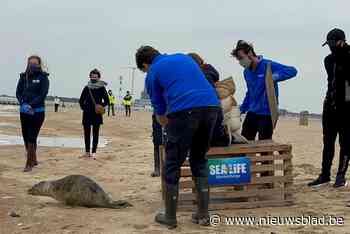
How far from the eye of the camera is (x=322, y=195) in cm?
679

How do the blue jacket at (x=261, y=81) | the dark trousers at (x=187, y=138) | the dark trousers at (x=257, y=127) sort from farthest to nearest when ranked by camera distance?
1. the dark trousers at (x=257, y=127)
2. the blue jacket at (x=261, y=81)
3. the dark trousers at (x=187, y=138)

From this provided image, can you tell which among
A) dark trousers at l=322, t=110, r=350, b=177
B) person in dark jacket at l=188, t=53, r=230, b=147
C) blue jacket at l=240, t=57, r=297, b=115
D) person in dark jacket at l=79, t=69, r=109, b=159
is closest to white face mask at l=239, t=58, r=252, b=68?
blue jacket at l=240, t=57, r=297, b=115

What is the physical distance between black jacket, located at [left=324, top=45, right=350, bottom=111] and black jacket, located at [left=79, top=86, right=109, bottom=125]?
4990 millimetres

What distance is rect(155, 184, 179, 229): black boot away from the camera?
5.22 meters

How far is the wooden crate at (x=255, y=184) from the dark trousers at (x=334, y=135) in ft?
4.46

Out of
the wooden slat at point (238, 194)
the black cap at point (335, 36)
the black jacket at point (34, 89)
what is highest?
the black cap at point (335, 36)

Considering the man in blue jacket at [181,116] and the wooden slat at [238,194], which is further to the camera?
the wooden slat at [238,194]

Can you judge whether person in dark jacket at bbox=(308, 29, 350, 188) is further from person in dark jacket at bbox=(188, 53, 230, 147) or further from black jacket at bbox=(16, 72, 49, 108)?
black jacket at bbox=(16, 72, 49, 108)

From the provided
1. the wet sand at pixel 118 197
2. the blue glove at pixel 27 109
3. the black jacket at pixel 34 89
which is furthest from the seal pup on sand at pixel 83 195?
the black jacket at pixel 34 89

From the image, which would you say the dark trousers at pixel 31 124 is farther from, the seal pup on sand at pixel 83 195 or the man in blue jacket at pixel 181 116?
the man in blue jacket at pixel 181 116

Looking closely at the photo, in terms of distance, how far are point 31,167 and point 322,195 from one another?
4.71 metres

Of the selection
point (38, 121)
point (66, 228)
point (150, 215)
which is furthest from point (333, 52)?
point (38, 121)

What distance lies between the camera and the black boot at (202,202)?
5309 mm

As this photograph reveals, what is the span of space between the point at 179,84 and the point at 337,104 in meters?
2.77
